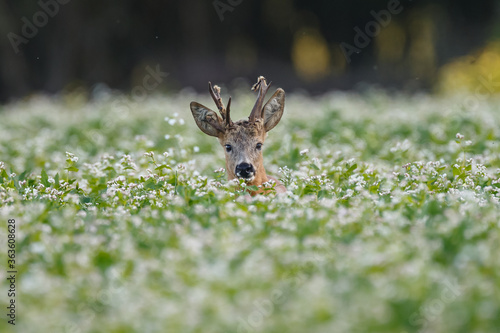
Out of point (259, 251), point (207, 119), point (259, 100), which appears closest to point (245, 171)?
Result: point (259, 100)

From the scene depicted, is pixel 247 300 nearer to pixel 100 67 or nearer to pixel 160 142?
pixel 160 142

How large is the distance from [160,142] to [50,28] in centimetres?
2061

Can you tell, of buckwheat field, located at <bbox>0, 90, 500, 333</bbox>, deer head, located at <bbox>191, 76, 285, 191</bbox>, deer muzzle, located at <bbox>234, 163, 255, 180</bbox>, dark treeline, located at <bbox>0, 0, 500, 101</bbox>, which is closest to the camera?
buckwheat field, located at <bbox>0, 90, 500, 333</bbox>

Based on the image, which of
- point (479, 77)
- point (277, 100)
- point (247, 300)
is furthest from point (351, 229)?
point (479, 77)

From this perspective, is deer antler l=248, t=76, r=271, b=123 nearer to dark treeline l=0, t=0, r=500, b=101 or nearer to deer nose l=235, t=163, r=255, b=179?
deer nose l=235, t=163, r=255, b=179

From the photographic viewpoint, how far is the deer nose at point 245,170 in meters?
7.59

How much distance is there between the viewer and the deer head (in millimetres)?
7906

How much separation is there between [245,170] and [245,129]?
685 millimetres

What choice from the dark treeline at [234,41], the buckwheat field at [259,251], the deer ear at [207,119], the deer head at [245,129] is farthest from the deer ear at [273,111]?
the dark treeline at [234,41]

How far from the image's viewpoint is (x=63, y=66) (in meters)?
30.5

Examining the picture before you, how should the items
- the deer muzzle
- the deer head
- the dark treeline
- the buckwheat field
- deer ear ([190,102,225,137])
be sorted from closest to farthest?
1. the buckwheat field
2. the deer muzzle
3. the deer head
4. deer ear ([190,102,225,137])
5. the dark treeline

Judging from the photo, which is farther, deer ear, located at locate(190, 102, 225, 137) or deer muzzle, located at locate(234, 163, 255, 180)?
deer ear, located at locate(190, 102, 225, 137)

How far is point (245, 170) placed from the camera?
299 inches

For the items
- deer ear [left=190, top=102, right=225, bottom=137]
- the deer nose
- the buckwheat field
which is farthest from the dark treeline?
the buckwheat field
